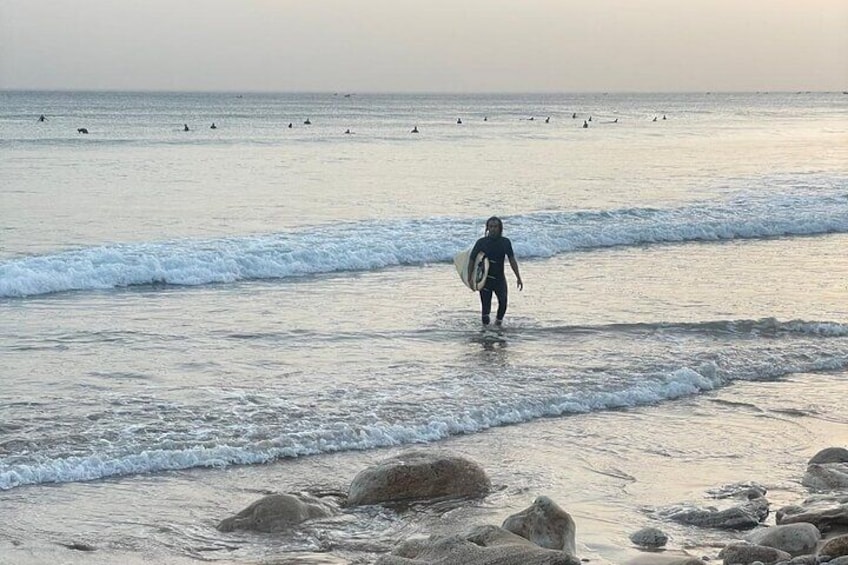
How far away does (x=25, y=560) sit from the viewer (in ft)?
23.2

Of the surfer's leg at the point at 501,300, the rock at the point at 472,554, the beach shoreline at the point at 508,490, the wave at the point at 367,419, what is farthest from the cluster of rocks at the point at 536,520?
the surfer's leg at the point at 501,300

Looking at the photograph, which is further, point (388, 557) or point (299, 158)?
point (299, 158)

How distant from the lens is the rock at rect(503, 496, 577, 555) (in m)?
7.14

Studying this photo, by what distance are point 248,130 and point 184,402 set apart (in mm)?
66176

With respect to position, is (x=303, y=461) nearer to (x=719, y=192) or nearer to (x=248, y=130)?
(x=719, y=192)

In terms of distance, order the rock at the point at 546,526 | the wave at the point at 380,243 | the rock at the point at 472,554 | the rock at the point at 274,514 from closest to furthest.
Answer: the rock at the point at 472,554 < the rock at the point at 546,526 < the rock at the point at 274,514 < the wave at the point at 380,243

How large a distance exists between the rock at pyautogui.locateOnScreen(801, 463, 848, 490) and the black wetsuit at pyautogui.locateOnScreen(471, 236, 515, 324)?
706 centimetres

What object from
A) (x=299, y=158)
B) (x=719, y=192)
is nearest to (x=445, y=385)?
(x=719, y=192)

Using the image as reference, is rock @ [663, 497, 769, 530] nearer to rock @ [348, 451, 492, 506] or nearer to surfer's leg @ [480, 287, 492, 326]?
rock @ [348, 451, 492, 506]

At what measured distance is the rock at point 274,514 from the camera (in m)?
7.80

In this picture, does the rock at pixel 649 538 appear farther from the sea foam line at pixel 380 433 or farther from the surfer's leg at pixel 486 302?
the surfer's leg at pixel 486 302

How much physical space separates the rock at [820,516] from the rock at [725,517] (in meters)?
0.17

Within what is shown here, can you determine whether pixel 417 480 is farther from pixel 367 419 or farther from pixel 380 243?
pixel 380 243

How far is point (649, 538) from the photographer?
24.5ft
